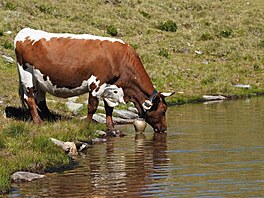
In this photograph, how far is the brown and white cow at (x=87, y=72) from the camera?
69.8ft

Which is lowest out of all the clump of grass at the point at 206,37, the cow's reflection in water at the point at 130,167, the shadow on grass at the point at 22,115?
the cow's reflection in water at the point at 130,167

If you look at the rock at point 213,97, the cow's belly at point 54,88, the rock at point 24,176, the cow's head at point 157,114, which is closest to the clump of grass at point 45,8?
the rock at point 213,97

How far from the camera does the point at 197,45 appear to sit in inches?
2051

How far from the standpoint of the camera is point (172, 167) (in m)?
14.9

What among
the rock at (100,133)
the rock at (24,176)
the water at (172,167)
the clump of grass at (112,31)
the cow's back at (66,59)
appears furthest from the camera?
the clump of grass at (112,31)

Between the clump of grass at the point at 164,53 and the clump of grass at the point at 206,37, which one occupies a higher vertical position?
the clump of grass at the point at 206,37

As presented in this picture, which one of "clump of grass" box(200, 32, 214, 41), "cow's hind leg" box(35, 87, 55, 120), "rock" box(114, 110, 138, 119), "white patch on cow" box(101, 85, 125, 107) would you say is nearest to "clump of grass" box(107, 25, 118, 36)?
"clump of grass" box(200, 32, 214, 41)

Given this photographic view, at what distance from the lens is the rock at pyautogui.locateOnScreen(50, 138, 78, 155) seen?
16828 millimetres

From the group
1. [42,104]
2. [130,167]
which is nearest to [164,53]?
[42,104]

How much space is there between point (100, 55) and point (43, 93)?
2.69m

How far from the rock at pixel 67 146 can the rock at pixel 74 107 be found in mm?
7962

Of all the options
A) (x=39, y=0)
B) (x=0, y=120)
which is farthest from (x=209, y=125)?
(x=39, y=0)

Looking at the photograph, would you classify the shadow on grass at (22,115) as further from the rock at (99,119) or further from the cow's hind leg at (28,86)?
the rock at (99,119)

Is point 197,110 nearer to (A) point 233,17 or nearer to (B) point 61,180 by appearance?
(B) point 61,180
